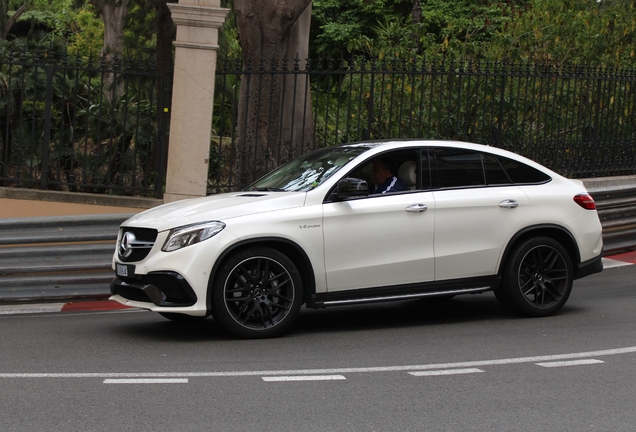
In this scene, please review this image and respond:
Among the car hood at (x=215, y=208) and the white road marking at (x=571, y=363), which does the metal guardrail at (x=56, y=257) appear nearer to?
the car hood at (x=215, y=208)

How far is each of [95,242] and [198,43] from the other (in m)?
3.03

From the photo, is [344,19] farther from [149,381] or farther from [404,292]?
[149,381]

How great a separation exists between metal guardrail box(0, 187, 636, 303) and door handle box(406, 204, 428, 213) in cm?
377

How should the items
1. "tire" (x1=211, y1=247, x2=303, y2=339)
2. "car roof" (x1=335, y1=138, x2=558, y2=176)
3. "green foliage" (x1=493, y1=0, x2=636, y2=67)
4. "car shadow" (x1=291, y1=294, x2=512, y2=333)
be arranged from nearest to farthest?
"tire" (x1=211, y1=247, x2=303, y2=339), "car roof" (x1=335, y1=138, x2=558, y2=176), "car shadow" (x1=291, y1=294, x2=512, y2=333), "green foliage" (x1=493, y1=0, x2=636, y2=67)

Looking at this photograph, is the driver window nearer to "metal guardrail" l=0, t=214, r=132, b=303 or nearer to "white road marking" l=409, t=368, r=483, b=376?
"white road marking" l=409, t=368, r=483, b=376

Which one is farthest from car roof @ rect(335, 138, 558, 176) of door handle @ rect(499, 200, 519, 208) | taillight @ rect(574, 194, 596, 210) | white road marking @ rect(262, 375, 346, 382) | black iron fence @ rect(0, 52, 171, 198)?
black iron fence @ rect(0, 52, 171, 198)

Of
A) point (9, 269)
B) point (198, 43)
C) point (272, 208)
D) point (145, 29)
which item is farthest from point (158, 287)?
point (145, 29)

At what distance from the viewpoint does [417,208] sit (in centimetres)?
832

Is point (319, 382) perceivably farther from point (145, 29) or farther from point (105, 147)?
point (145, 29)

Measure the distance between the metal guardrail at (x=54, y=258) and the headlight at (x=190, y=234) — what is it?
2896mm

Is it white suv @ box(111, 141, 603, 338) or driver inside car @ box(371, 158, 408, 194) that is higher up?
driver inside car @ box(371, 158, 408, 194)

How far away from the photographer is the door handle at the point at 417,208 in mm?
8297

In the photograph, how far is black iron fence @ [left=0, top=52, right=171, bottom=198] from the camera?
1186 cm

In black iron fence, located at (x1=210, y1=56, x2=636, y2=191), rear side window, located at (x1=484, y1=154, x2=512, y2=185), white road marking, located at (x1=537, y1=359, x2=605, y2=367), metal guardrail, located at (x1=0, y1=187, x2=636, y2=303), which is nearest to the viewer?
white road marking, located at (x1=537, y1=359, x2=605, y2=367)
